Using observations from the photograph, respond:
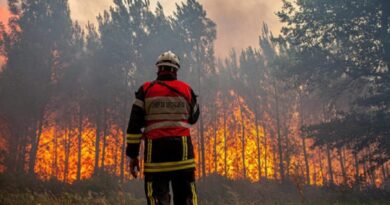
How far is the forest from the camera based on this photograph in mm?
15938

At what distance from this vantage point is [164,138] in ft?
11.5

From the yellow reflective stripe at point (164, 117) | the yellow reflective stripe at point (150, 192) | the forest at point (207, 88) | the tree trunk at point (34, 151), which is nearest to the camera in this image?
the yellow reflective stripe at point (150, 192)

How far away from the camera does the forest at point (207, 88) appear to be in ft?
52.3

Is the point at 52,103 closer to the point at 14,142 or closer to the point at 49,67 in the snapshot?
the point at 49,67

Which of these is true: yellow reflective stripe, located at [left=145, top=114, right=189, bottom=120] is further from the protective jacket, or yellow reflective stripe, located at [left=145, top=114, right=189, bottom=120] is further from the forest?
the forest

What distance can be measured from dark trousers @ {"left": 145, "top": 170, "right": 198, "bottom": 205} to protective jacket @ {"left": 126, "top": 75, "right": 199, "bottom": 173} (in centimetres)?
7

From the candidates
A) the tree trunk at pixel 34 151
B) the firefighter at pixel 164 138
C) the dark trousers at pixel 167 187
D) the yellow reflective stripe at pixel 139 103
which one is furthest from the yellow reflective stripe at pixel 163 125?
the tree trunk at pixel 34 151

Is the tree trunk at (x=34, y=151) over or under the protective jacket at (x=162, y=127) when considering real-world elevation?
over

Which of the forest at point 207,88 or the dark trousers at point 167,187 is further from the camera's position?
the forest at point 207,88

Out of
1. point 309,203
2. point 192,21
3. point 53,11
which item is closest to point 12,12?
point 53,11

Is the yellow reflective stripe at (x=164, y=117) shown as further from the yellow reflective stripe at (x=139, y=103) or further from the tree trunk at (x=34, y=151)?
the tree trunk at (x=34, y=151)

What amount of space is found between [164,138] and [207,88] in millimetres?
25864

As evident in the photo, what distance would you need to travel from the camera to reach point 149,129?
11.9ft

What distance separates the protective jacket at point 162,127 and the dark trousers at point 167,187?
0.23 feet
